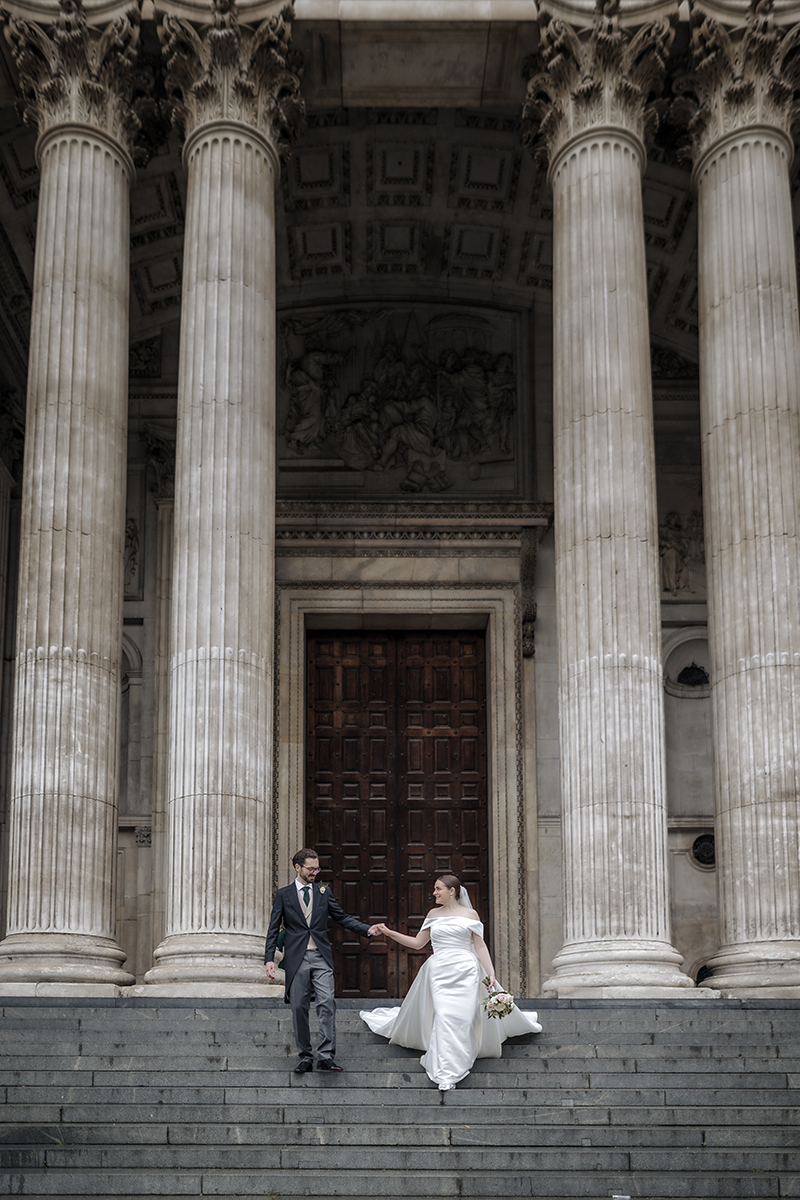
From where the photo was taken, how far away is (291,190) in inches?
1077

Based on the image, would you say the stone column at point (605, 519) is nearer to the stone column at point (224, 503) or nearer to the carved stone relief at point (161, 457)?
the stone column at point (224, 503)

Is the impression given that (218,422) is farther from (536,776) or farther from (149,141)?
(536,776)

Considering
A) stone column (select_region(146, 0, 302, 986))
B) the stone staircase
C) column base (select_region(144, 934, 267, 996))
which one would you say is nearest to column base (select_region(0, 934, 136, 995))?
column base (select_region(144, 934, 267, 996))

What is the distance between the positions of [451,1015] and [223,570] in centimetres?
742

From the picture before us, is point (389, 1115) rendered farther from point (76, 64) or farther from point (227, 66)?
point (76, 64)

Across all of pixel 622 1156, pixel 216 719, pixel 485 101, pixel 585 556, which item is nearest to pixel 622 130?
pixel 485 101

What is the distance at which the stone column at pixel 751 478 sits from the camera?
1862 centimetres

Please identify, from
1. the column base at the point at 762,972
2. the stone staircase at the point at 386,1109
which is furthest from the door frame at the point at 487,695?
the stone staircase at the point at 386,1109

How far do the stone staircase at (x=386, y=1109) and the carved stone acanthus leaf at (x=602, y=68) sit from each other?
12384 millimetres

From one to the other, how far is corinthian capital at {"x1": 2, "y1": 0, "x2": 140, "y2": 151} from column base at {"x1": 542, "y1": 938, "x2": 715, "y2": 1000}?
12843 mm

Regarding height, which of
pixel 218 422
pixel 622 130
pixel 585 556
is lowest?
pixel 585 556

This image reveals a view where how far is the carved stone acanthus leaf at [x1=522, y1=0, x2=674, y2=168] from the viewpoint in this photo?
21.2 m

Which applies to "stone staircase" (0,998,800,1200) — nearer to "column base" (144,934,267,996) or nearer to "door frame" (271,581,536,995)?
"column base" (144,934,267,996)

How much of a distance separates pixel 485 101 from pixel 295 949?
1433 cm
